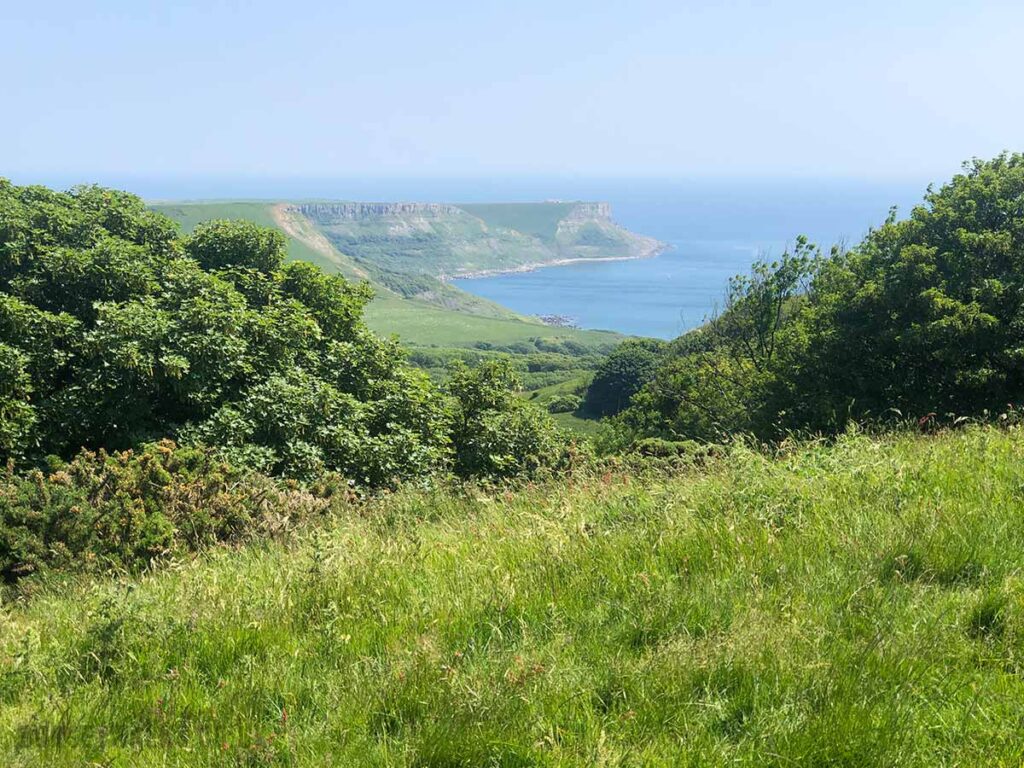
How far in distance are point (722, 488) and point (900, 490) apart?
1.36m

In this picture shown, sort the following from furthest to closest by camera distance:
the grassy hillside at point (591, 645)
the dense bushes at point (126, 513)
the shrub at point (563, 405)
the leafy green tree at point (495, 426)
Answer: the shrub at point (563, 405) → the leafy green tree at point (495, 426) → the dense bushes at point (126, 513) → the grassy hillside at point (591, 645)

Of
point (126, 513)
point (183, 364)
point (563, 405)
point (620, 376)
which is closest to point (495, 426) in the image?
point (183, 364)

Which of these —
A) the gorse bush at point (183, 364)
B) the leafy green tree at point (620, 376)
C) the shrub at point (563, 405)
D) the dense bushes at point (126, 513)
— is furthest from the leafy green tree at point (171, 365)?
the shrub at point (563, 405)

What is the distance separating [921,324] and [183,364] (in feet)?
65.3

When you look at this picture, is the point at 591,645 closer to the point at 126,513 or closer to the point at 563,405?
the point at 126,513

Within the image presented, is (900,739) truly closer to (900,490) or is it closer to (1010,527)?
(1010,527)

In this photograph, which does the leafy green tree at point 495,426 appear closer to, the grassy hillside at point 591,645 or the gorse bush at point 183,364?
the gorse bush at point 183,364

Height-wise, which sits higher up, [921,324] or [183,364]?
[921,324]

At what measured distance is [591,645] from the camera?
143 inches

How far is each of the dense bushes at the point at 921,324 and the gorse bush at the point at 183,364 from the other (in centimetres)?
837

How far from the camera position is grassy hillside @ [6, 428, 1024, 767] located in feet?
9.52

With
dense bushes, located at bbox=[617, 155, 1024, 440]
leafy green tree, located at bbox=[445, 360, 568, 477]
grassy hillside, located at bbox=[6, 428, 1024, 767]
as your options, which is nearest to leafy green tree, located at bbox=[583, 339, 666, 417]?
dense bushes, located at bbox=[617, 155, 1024, 440]

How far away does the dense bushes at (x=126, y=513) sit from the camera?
28.1ft

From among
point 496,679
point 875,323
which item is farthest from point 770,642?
point 875,323
